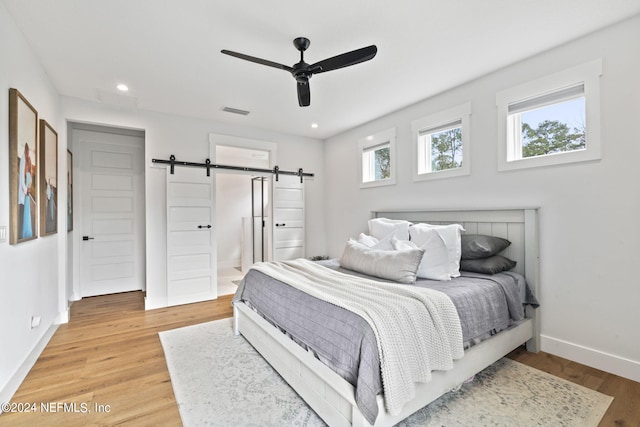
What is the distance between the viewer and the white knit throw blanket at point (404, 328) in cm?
148

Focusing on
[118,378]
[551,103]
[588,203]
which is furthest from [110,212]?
[588,203]

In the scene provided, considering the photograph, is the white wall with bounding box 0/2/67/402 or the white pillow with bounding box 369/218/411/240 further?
the white pillow with bounding box 369/218/411/240

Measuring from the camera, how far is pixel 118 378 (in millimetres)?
2275

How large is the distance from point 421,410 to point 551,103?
2769mm

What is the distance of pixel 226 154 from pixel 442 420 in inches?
249

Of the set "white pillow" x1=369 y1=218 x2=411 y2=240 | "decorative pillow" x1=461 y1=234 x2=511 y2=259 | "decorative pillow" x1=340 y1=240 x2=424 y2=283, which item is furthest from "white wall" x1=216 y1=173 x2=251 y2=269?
"decorative pillow" x1=461 y1=234 x2=511 y2=259

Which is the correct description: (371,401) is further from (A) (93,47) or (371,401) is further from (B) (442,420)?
(A) (93,47)

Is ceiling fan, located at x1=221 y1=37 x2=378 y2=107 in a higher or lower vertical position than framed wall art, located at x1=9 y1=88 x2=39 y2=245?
higher

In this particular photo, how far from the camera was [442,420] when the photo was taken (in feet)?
5.80

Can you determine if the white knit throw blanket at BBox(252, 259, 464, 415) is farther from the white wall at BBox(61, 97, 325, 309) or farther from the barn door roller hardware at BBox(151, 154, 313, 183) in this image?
the barn door roller hardware at BBox(151, 154, 313, 183)

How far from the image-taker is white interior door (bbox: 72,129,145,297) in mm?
4523

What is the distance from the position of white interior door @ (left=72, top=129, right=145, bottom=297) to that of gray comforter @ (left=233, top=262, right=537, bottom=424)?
296cm

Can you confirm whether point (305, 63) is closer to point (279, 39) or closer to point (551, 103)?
point (279, 39)

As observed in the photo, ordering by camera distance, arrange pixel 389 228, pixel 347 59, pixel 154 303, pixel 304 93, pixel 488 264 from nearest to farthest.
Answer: pixel 347 59 → pixel 304 93 → pixel 488 264 → pixel 389 228 → pixel 154 303
